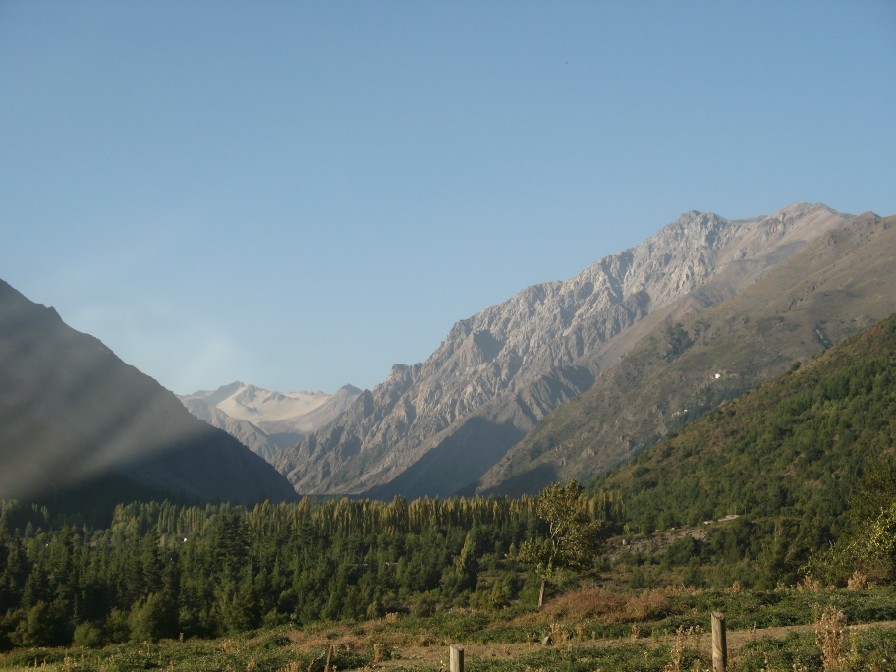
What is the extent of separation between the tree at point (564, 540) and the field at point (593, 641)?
59.4 feet

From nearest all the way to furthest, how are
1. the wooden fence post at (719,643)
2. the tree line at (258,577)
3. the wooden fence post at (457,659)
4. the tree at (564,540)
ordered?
the wooden fence post at (457,659) → the wooden fence post at (719,643) → the tree at (564,540) → the tree line at (258,577)

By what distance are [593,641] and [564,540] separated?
132 feet

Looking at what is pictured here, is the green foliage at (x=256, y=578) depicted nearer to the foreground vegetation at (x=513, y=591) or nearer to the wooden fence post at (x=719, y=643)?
the foreground vegetation at (x=513, y=591)

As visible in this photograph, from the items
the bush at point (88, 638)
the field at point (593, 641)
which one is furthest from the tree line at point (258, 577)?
the field at point (593, 641)

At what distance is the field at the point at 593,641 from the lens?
103 ft

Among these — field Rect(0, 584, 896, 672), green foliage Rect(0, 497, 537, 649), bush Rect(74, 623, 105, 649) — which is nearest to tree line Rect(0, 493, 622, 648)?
green foliage Rect(0, 497, 537, 649)

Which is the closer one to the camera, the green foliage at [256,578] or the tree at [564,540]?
the tree at [564,540]

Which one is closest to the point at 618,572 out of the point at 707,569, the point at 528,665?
the point at 707,569

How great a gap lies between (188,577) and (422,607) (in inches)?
1880

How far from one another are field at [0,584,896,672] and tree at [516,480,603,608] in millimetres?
18098

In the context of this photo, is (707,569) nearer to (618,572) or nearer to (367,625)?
(618,572)

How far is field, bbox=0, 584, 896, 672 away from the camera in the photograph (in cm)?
3144

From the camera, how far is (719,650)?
25781 millimetres

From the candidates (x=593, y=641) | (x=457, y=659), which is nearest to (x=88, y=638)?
(x=593, y=641)
